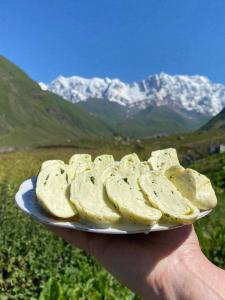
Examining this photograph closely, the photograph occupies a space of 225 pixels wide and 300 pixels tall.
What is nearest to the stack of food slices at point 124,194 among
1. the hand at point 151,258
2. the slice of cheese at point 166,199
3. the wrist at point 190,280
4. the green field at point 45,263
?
the slice of cheese at point 166,199

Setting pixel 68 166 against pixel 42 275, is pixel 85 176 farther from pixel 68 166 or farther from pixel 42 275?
pixel 42 275

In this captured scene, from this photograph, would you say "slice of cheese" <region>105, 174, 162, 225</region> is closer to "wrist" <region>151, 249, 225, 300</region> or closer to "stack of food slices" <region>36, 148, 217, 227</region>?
"stack of food slices" <region>36, 148, 217, 227</region>

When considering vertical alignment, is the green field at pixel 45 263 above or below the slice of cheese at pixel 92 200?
below

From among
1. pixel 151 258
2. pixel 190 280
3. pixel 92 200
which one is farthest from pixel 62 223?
pixel 190 280

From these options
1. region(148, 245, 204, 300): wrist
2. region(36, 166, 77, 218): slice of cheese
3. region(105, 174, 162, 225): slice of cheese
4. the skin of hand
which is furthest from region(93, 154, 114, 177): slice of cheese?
region(148, 245, 204, 300): wrist

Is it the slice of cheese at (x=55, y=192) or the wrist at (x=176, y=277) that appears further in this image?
the slice of cheese at (x=55, y=192)

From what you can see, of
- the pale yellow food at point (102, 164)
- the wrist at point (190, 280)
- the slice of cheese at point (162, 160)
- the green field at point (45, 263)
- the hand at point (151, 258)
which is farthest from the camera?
the green field at point (45, 263)

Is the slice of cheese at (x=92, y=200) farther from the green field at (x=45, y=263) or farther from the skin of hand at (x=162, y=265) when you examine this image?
the green field at (x=45, y=263)
